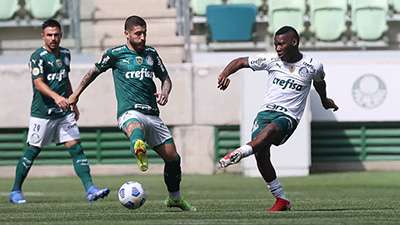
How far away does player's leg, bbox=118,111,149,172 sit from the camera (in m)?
11.6

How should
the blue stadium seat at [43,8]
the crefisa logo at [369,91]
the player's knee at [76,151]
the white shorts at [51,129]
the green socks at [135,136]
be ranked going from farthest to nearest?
the blue stadium seat at [43,8] → the crefisa logo at [369,91] → the white shorts at [51,129] → the player's knee at [76,151] → the green socks at [135,136]

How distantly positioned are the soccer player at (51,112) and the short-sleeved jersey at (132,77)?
1733mm

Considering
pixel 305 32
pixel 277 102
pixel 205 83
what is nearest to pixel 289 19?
pixel 305 32

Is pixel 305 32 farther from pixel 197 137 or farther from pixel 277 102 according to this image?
pixel 277 102

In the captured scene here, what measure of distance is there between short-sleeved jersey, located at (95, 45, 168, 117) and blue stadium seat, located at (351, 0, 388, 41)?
10.5 metres

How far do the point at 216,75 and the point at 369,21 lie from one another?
3271mm

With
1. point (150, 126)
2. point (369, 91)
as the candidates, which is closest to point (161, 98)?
point (150, 126)

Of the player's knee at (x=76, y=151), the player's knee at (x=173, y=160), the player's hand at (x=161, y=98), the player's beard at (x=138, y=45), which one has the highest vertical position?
the player's beard at (x=138, y=45)

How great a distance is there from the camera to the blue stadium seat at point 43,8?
22531 mm

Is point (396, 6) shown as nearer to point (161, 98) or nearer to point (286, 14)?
point (286, 14)

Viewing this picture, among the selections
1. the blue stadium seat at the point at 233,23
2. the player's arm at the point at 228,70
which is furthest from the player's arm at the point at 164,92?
the blue stadium seat at the point at 233,23

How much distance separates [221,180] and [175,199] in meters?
7.11

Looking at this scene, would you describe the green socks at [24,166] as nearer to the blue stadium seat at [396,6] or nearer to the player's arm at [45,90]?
the player's arm at [45,90]

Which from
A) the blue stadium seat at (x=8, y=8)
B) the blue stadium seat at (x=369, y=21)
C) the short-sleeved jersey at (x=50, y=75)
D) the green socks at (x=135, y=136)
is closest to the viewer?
the green socks at (x=135, y=136)
